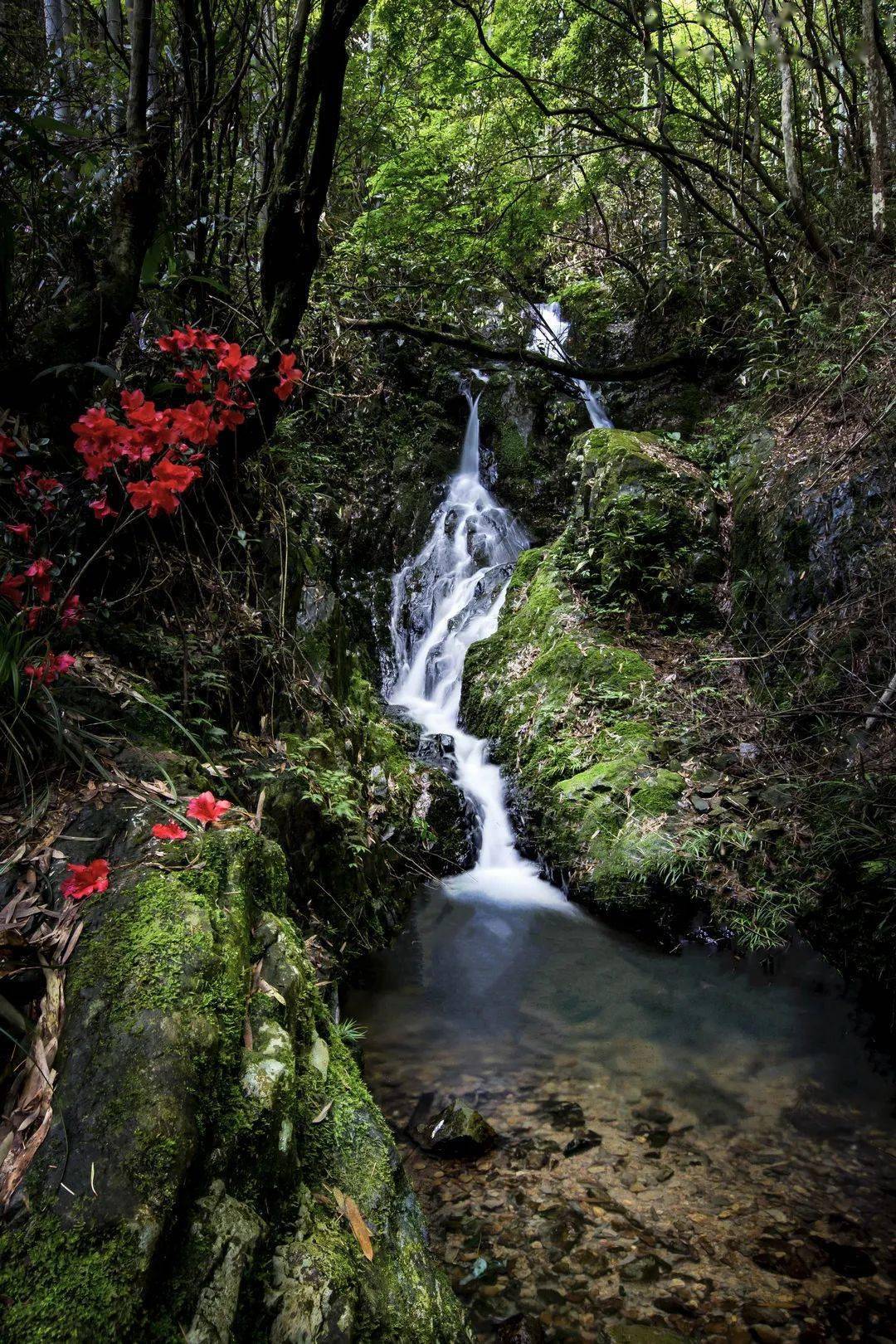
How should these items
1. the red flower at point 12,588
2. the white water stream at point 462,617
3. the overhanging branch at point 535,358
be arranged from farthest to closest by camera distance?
the overhanging branch at point 535,358
the white water stream at point 462,617
the red flower at point 12,588

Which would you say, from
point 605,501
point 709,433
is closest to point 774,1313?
point 605,501

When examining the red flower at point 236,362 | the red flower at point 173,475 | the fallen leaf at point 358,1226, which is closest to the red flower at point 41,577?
the red flower at point 173,475

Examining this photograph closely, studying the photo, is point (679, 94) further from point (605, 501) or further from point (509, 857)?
point (509, 857)

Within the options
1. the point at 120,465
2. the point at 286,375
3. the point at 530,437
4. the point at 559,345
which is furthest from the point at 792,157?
the point at 120,465

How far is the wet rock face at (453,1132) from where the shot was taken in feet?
10.4

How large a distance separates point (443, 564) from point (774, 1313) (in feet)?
29.4

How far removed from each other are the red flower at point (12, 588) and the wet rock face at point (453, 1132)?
114 inches

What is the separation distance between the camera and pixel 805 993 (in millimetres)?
4328

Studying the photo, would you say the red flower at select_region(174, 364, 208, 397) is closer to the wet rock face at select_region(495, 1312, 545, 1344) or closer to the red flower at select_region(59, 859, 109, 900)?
the red flower at select_region(59, 859, 109, 900)

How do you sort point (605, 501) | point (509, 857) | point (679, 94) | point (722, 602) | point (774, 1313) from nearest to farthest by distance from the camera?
point (774, 1313) < point (509, 857) < point (722, 602) < point (605, 501) < point (679, 94)

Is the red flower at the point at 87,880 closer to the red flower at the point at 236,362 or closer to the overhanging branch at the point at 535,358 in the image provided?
the red flower at the point at 236,362

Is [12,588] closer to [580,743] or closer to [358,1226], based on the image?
[358,1226]

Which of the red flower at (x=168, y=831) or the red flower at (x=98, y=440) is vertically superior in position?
the red flower at (x=98, y=440)

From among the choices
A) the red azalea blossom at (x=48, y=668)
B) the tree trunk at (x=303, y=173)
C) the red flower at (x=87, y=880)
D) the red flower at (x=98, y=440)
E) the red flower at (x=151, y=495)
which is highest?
the tree trunk at (x=303, y=173)
